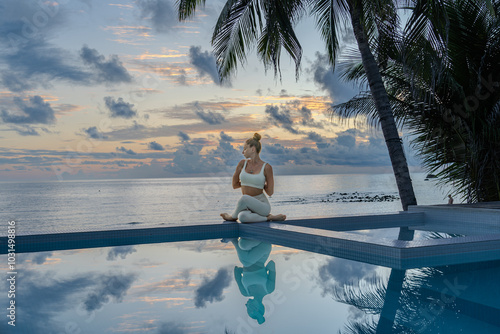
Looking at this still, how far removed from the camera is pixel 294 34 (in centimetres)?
909

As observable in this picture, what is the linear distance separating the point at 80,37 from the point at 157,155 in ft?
31.8

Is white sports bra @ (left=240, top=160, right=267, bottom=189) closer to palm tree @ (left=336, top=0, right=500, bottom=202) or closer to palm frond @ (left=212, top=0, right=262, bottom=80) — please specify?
palm frond @ (left=212, top=0, right=262, bottom=80)

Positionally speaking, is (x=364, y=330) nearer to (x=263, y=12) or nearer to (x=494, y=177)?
(x=263, y=12)

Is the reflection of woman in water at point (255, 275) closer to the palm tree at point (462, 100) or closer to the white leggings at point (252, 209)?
the white leggings at point (252, 209)

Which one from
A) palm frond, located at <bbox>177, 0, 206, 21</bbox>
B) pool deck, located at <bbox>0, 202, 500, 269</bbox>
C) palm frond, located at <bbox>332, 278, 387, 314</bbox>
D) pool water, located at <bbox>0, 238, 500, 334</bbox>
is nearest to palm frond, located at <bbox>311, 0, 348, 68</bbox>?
palm frond, located at <bbox>177, 0, 206, 21</bbox>

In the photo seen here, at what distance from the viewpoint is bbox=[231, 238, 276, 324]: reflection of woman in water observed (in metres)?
3.41

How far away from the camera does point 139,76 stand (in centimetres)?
3378

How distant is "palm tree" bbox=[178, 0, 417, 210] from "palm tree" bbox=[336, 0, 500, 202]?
74 cm

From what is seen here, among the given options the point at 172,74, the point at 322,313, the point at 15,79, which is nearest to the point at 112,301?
the point at 322,313

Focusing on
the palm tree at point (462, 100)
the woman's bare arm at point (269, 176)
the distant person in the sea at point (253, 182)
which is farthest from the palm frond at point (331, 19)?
the woman's bare arm at point (269, 176)

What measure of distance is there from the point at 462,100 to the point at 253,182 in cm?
607

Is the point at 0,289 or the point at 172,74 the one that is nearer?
→ the point at 0,289

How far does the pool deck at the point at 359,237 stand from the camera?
16.0 feet

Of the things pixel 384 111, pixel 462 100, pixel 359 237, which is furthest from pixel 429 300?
pixel 462 100
